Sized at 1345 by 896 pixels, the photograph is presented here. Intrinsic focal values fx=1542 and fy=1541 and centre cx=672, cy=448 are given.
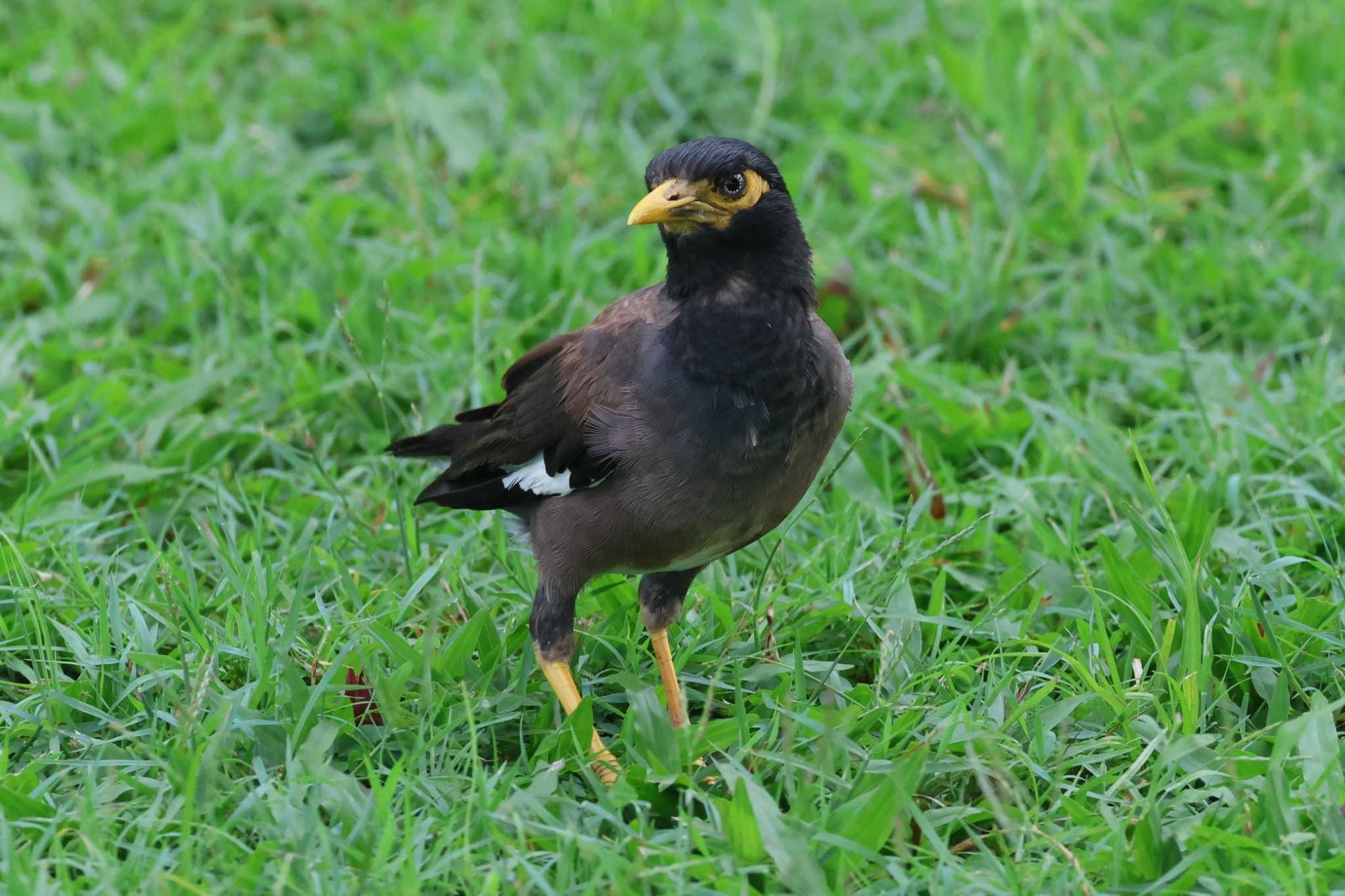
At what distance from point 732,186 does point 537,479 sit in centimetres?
84

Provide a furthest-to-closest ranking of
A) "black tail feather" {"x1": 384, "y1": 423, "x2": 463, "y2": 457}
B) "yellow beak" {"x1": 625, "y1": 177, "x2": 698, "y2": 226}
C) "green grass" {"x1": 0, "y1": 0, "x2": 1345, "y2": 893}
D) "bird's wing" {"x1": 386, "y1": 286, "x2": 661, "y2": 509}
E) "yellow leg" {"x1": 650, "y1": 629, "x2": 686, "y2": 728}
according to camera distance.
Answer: "black tail feather" {"x1": 384, "y1": 423, "x2": 463, "y2": 457}
"yellow leg" {"x1": 650, "y1": 629, "x2": 686, "y2": 728}
"bird's wing" {"x1": 386, "y1": 286, "x2": 661, "y2": 509}
"yellow beak" {"x1": 625, "y1": 177, "x2": 698, "y2": 226}
"green grass" {"x1": 0, "y1": 0, "x2": 1345, "y2": 893}

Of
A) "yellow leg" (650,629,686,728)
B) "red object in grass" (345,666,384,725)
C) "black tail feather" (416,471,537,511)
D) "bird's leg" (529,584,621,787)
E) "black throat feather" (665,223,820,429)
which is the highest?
"black throat feather" (665,223,820,429)

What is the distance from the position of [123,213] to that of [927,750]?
14.0 ft

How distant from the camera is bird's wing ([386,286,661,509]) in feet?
11.5

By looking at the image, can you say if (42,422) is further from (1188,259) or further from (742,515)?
(1188,259)

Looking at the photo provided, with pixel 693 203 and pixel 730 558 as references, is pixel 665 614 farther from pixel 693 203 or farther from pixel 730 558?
pixel 693 203

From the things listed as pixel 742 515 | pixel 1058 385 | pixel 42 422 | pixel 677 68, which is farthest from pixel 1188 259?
pixel 42 422

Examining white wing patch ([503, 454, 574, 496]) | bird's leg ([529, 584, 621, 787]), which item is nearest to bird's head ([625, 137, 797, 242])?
white wing patch ([503, 454, 574, 496])

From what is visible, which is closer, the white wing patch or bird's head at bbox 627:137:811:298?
bird's head at bbox 627:137:811:298

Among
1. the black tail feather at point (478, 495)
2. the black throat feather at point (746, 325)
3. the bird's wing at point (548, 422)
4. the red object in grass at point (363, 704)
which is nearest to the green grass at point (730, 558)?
the red object in grass at point (363, 704)

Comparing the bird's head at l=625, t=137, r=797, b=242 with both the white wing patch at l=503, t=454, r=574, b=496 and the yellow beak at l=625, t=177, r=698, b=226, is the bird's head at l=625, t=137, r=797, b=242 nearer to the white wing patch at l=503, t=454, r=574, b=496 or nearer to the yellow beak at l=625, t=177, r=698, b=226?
the yellow beak at l=625, t=177, r=698, b=226

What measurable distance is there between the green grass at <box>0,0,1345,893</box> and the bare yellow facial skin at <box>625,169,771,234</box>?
3.22 ft

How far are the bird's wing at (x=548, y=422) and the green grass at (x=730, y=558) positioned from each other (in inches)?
11.4

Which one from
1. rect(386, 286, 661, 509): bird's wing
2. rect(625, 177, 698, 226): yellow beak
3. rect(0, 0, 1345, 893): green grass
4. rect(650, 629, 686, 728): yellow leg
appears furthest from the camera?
rect(650, 629, 686, 728): yellow leg
